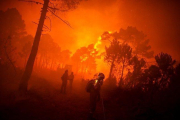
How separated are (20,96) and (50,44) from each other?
33115mm

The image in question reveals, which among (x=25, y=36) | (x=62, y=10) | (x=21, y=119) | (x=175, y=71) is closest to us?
(x=21, y=119)

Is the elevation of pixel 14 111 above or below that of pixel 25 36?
below

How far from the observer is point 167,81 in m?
13.1

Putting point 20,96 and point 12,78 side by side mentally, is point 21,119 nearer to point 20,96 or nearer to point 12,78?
point 20,96

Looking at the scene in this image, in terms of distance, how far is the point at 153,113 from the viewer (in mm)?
5355

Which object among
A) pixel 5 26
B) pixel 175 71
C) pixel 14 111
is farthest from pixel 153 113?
pixel 5 26

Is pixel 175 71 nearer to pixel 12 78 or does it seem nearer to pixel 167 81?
pixel 167 81

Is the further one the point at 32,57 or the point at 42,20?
the point at 42,20

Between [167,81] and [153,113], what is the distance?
10.3 meters

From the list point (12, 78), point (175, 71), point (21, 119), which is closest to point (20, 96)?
point (21, 119)

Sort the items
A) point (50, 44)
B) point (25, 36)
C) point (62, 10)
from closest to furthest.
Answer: point (62, 10)
point (25, 36)
point (50, 44)

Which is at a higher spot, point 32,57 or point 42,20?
point 42,20

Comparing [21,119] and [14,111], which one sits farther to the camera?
[14,111]

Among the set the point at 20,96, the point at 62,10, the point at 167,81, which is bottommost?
the point at 20,96
